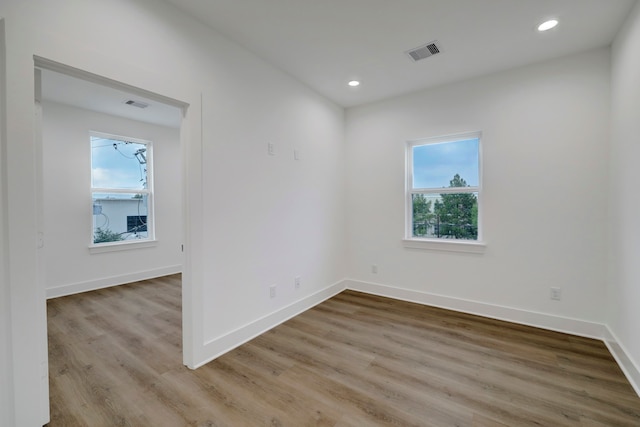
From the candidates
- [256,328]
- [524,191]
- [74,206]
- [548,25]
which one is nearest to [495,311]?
[524,191]

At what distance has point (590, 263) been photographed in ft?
9.00

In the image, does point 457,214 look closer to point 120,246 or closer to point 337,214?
point 337,214

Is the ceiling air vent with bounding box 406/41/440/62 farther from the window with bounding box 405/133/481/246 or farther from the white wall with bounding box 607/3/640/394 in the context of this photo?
the white wall with bounding box 607/3/640/394

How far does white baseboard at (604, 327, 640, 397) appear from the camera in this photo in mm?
1948

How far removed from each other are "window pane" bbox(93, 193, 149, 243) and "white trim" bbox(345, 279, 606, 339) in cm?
403

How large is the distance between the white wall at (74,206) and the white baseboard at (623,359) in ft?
20.2

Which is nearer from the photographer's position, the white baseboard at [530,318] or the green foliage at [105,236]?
the white baseboard at [530,318]

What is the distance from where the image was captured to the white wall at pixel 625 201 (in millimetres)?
2029

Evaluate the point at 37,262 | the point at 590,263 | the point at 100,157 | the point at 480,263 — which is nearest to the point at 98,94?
the point at 100,157

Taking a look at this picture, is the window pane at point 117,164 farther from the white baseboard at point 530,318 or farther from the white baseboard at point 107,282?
the white baseboard at point 530,318

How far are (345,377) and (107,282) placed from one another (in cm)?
436

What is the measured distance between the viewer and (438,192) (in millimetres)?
3666

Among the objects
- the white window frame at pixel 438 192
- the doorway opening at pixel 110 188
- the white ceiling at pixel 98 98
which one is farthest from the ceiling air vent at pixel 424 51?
the doorway opening at pixel 110 188

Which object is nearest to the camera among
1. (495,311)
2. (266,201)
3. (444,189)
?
(266,201)
